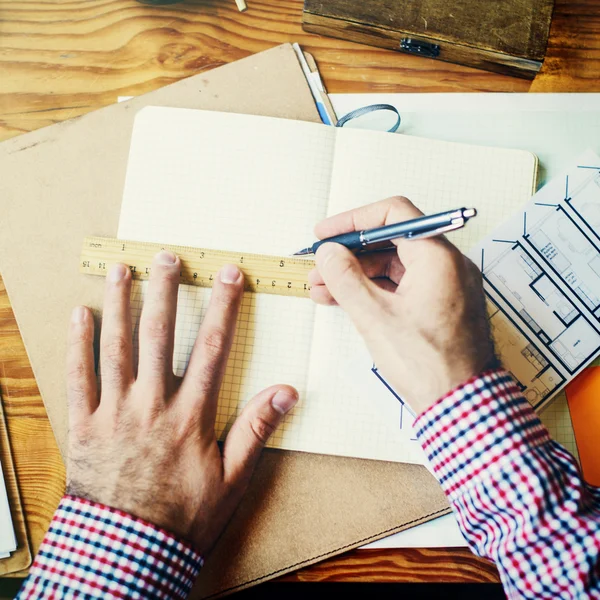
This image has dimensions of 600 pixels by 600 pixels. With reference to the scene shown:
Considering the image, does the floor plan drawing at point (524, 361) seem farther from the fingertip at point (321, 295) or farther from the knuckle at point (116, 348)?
the knuckle at point (116, 348)

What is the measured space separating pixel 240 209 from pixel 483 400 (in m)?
0.44

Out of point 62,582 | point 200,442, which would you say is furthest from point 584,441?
point 62,582

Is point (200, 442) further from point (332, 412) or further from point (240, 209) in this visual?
point (240, 209)

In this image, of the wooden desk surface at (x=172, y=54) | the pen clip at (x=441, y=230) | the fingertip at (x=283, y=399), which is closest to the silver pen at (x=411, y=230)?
the pen clip at (x=441, y=230)

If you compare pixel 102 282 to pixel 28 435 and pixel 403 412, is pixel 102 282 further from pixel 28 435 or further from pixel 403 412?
pixel 403 412

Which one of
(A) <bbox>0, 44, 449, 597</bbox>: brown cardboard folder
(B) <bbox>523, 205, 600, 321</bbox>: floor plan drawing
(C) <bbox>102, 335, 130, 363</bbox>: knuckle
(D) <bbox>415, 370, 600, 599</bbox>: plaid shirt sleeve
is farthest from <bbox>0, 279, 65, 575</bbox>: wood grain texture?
(B) <bbox>523, 205, 600, 321</bbox>: floor plan drawing

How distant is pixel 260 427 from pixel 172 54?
0.63m

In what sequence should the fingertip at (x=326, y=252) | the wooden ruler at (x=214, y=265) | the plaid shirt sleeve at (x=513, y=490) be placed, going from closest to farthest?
the plaid shirt sleeve at (x=513, y=490), the fingertip at (x=326, y=252), the wooden ruler at (x=214, y=265)

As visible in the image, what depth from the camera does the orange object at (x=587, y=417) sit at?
776 mm

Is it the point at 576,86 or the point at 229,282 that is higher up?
the point at 576,86

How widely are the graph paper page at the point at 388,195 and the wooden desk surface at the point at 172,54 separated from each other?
14cm

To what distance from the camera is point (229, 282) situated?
0.76 m

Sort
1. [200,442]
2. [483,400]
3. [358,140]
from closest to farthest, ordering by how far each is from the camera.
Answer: [483,400], [200,442], [358,140]

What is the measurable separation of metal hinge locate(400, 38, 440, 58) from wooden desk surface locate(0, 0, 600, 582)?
2 centimetres
